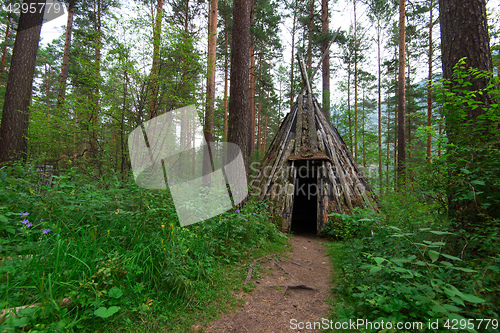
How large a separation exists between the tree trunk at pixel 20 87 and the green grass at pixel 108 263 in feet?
10.5

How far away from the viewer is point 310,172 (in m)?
6.58

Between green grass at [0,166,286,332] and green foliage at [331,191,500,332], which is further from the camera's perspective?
green grass at [0,166,286,332]

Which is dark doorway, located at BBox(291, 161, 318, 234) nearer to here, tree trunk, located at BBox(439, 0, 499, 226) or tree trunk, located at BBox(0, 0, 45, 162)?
tree trunk, located at BBox(439, 0, 499, 226)

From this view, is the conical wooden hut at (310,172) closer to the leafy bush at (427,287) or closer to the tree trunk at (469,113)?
the tree trunk at (469,113)

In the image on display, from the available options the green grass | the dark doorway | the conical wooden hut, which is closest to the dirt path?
the green grass

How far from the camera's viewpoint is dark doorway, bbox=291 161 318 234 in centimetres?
644

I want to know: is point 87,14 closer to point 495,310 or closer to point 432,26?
point 495,310

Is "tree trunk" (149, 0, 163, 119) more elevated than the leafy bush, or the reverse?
"tree trunk" (149, 0, 163, 119)

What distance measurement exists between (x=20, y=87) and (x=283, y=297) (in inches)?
310

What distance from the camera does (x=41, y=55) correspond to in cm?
1595

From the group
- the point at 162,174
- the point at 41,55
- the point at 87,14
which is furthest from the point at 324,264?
the point at 41,55

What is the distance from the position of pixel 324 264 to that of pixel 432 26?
14.4m

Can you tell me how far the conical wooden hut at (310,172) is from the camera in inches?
214

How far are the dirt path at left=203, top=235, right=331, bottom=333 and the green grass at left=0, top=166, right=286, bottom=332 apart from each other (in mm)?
231
